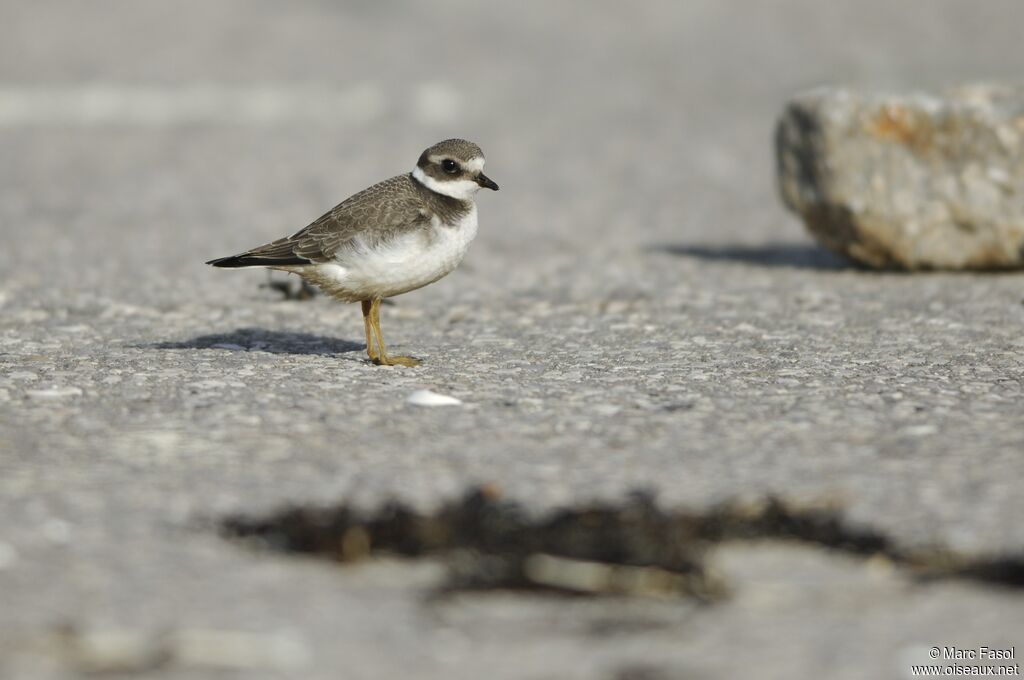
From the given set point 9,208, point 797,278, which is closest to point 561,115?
point 9,208

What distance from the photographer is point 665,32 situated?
86.1 ft

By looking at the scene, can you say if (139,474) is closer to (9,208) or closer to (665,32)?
(9,208)

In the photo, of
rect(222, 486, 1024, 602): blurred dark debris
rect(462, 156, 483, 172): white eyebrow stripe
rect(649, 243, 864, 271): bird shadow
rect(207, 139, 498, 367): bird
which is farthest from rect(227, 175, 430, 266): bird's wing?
rect(649, 243, 864, 271): bird shadow

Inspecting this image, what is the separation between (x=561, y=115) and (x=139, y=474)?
667 inches

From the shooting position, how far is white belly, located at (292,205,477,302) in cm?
680

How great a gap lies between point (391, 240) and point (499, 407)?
1.26 meters

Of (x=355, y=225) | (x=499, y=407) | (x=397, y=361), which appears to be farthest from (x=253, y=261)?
(x=499, y=407)

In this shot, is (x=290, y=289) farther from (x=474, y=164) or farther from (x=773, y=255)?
(x=773, y=255)

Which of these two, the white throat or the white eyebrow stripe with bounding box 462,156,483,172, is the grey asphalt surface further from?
the white eyebrow stripe with bounding box 462,156,483,172

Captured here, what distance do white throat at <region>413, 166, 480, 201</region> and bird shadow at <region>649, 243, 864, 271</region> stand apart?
4.10 metres

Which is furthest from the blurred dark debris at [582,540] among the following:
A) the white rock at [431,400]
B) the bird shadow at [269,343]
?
the bird shadow at [269,343]

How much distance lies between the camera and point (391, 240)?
683 centimetres

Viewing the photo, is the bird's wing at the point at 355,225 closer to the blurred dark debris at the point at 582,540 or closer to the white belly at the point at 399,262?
the white belly at the point at 399,262

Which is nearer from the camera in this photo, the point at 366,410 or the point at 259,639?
the point at 259,639
